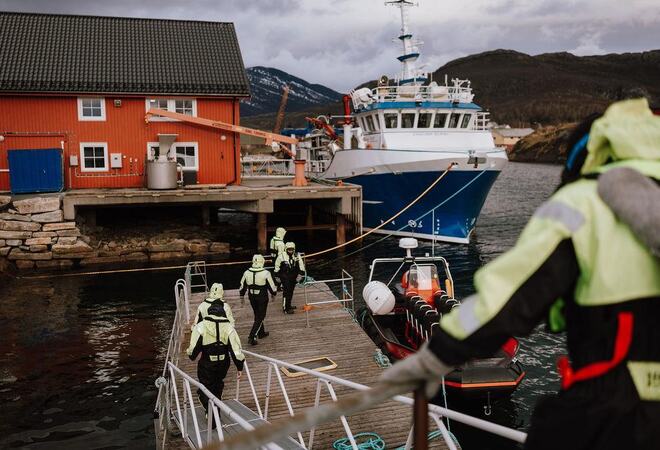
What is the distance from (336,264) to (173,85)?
11764 millimetres

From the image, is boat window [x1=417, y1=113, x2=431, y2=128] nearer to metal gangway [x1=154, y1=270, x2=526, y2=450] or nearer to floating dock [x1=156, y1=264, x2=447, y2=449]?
floating dock [x1=156, y1=264, x2=447, y2=449]

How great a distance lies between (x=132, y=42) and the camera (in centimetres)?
2953

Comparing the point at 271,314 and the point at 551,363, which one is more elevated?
the point at 271,314

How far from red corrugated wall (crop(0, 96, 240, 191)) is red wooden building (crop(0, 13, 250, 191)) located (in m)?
0.04

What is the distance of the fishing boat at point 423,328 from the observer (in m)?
10.3

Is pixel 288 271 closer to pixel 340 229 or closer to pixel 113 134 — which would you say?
pixel 340 229

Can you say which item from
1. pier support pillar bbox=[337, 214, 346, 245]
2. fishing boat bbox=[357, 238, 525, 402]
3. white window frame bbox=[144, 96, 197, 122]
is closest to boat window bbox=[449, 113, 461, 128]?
pier support pillar bbox=[337, 214, 346, 245]

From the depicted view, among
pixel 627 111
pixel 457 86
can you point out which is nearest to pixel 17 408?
pixel 627 111

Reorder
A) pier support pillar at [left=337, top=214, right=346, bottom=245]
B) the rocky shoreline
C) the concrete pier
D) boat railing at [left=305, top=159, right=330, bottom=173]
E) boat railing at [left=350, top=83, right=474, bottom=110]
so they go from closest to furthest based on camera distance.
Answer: the rocky shoreline
the concrete pier
pier support pillar at [left=337, top=214, right=346, bottom=245]
boat railing at [left=350, top=83, right=474, bottom=110]
boat railing at [left=305, top=159, right=330, bottom=173]

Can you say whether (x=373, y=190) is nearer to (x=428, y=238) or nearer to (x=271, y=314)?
(x=428, y=238)

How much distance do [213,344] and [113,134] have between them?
21.7m

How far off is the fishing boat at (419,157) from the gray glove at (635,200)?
24652 millimetres

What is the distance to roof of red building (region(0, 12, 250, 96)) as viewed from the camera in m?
26.8

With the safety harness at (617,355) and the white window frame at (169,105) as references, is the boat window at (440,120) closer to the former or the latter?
the white window frame at (169,105)
